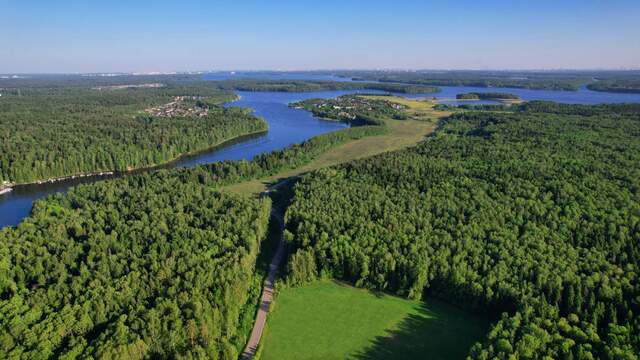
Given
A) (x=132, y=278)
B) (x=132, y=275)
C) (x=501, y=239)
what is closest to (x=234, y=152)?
(x=132, y=275)

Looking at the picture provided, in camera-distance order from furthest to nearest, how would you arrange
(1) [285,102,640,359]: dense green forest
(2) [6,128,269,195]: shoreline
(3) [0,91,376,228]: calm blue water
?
1. (2) [6,128,269,195]: shoreline
2. (3) [0,91,376,228]: calm blue water
3. (1) [285,102,640,359]: dense green forest

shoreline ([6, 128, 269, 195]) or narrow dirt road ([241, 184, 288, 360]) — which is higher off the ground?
shoreline ([6, 128, 269, 195])

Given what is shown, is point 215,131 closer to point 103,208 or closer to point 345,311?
point 103,208

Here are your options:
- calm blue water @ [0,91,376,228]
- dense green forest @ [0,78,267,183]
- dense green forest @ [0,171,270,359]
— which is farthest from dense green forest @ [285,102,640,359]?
dense green forest @ [0,78,267,183]

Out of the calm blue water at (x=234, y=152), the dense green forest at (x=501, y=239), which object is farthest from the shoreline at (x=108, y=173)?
the dense green forest at (x=501, y=239)

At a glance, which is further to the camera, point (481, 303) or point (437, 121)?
point (437, 121)

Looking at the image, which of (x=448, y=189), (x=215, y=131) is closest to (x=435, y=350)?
(x=448, y=189)

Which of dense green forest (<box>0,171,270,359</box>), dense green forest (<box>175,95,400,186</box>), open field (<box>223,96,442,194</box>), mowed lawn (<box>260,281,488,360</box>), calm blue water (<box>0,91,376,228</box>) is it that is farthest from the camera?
open field (<box>223,96,442,194</box>)

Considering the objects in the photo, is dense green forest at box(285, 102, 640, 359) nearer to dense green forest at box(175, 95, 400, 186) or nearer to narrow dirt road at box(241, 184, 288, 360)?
→ narrow dirt road at box(241, 184, 288, 360)
